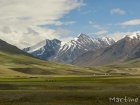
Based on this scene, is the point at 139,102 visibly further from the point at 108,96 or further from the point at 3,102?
the point at 3,102

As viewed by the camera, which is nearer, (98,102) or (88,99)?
(98,102)

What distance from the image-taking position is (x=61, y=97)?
3169 inches

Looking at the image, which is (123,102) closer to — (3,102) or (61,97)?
(61,97)

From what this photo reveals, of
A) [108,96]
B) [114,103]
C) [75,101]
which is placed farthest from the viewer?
[108,96]

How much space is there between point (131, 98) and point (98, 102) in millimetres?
7904

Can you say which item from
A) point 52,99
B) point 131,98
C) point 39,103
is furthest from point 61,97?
point 131,98

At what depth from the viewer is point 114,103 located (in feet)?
229

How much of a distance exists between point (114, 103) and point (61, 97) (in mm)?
14212

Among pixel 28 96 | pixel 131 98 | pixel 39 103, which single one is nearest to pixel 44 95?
pixel 28 96

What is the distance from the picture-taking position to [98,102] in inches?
2837

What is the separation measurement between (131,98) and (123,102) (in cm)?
644

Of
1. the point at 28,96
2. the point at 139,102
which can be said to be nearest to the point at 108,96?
the point at 139,102

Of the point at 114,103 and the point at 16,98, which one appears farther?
the point at 16,98

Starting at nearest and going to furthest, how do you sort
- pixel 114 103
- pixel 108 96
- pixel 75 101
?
pixel 114 103, pixel 75 101, pixel 108 96
